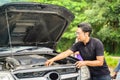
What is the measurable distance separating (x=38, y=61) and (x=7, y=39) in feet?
4.27

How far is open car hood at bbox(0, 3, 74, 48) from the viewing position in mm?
6722

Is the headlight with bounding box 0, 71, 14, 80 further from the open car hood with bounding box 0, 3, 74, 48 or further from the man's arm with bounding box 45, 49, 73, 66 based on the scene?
the open car hood with bounding box 0, 3, 74, 48

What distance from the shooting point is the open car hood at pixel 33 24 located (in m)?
6.72

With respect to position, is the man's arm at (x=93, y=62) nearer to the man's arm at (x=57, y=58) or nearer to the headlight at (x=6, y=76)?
the man's arm at (x=57, y=58)

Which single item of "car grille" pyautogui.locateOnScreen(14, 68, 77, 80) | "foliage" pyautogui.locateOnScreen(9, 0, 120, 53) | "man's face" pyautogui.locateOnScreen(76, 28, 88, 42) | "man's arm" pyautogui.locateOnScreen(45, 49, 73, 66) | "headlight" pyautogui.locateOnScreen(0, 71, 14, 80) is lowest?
"foliage" pyautogui.locateOnScreen(9, 0, 120, 53)

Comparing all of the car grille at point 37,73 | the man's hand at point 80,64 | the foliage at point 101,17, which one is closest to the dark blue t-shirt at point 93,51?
the man's hand at point 80,64

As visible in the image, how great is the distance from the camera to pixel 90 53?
19.2ft

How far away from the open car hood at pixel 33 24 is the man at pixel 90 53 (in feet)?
4.00

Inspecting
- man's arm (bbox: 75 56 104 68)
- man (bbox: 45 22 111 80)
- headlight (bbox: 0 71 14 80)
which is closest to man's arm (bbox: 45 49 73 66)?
man (bbox: 45 22 111 80)

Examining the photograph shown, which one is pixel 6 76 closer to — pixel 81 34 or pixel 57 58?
pixel 57 58

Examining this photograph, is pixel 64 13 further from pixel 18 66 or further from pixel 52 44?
pixel 18 66

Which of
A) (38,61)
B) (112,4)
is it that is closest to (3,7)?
(38,61)

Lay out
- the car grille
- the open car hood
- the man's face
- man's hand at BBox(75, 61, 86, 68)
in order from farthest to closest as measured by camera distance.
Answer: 1. the open car hood
2. the man's face
3. man's hand at BBox(75, 61, 86, 68)
4. the car grille

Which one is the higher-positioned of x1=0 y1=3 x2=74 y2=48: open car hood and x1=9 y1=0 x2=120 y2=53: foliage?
x1=0 y1=3 x2=74 y2=48: open car hood
